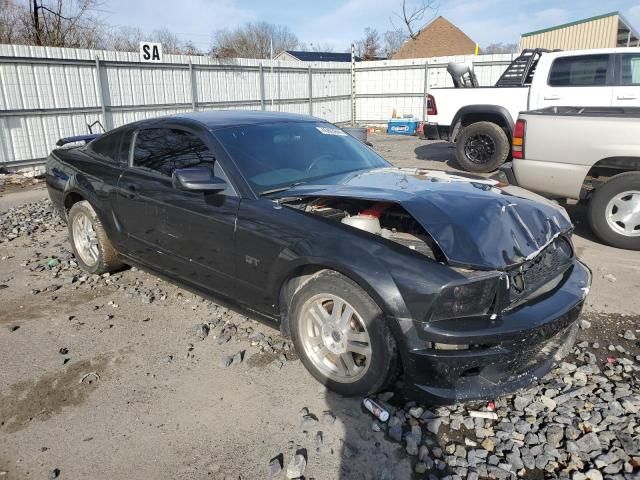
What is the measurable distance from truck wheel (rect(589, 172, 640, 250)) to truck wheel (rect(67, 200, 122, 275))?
5.12 metres

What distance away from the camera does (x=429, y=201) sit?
281 cm

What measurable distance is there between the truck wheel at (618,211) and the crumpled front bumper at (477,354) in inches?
133

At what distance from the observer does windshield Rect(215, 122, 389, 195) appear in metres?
3.41

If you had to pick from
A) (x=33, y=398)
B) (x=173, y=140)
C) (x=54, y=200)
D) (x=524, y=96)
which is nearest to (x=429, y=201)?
(x=173, y=140)

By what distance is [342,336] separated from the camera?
2.78 meters

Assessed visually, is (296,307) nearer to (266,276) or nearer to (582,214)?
(266,276)

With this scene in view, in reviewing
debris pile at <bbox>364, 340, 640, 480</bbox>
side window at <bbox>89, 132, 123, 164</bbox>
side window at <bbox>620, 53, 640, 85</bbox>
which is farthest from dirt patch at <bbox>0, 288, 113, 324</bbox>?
side window at <bbox>620, 53, 640, 85</bbox>

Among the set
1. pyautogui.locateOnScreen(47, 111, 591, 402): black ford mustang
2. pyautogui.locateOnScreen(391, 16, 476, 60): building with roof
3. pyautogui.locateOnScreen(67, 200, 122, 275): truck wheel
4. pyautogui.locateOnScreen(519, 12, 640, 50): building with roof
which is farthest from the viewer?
pyautogui.locateOnScreen(391, 16, 476, 60): building with roof

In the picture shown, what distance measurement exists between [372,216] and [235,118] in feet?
5.21

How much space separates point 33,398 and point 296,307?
1699 mm

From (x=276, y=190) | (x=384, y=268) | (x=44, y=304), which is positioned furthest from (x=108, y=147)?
(x=384, y=268)

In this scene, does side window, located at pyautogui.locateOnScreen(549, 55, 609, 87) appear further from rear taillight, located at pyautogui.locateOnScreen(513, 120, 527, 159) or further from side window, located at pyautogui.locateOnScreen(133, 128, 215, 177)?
side window, located at pyautogui.locateOnScreen(133, 128, 215, 177)

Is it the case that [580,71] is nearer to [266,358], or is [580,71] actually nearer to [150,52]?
[266,358]

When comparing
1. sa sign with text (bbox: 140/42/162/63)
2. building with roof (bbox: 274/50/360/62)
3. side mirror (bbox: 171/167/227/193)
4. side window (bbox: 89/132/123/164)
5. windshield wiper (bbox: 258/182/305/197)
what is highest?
building with roof (bbox: 274/50/360/62)
